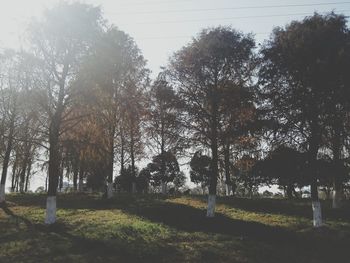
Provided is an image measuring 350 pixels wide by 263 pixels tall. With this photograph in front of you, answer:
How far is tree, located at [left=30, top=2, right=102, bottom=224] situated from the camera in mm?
22078

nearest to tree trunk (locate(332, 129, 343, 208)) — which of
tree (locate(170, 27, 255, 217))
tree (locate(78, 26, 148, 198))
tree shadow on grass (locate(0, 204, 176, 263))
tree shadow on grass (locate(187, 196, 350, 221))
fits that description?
tree shadow on grass (locate(187, 196, 350, 221))

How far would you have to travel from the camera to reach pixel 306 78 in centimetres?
2333

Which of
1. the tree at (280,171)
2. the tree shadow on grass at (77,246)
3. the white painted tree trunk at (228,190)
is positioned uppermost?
the tree at (280,171)

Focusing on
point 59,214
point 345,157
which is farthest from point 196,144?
point 345,157

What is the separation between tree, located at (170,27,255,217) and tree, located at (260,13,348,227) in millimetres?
1912

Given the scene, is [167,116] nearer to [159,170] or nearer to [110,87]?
[110,87]

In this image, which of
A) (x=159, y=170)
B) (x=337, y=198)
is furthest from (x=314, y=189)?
(x=159, y=170)

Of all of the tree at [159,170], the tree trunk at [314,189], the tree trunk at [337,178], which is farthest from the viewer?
the tree at [159,170]

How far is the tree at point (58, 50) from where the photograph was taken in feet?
72.4

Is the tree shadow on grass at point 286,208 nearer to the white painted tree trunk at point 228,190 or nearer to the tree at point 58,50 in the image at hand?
the white painted tree trunk at point 228,190

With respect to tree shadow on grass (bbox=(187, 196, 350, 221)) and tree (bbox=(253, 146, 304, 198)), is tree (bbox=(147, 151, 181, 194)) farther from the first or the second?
tree shadow on grass (bbox=(187, 196, 350, 221))

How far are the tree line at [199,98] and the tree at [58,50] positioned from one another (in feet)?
0.17

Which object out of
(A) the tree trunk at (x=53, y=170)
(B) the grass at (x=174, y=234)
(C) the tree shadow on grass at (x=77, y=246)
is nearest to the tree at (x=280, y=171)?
(B) the grass at (x=174, y=234)

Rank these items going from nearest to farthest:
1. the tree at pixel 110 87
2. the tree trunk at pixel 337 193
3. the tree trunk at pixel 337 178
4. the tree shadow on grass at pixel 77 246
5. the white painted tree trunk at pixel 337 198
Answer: the tree shadow on grass at pixel 77 246
the tree at pixel 110 87
the tree trunk at pixel 337 178
the tree trunk at pixel 337 193
the white painted tree trunk at pixel 337 198
